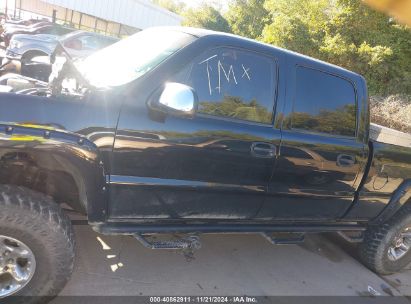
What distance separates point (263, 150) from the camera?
2979mm

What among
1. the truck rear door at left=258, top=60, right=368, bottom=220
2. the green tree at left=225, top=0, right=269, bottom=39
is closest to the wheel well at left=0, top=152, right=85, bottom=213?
the truck rear door at left=258, top=60, right=368, bottom=220

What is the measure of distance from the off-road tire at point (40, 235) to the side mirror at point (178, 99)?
0.94 m

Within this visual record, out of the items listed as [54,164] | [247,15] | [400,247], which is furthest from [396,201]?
[247,15]

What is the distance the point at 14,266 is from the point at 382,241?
3296 millimetres

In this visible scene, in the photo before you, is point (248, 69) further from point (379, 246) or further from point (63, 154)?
point (379, 246)

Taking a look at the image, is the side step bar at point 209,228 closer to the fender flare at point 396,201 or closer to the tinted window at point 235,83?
the fender flare at point 396,201

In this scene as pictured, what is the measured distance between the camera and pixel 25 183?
8.76ft

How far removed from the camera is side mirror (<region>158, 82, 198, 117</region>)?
2.41 meters

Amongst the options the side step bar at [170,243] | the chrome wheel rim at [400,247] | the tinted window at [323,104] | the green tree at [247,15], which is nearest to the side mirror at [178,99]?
the side step bar at [170,243]

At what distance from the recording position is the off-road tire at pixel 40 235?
2.33 m

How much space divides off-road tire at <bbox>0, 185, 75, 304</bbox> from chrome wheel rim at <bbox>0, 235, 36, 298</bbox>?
3 cm

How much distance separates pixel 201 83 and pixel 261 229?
4.32 ft

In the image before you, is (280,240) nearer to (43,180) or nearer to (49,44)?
(43,180)

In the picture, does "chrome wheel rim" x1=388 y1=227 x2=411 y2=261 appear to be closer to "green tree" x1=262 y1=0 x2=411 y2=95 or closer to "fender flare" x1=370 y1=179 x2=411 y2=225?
"fender flare" x1=370 y1=179 x2=411 y2=225
